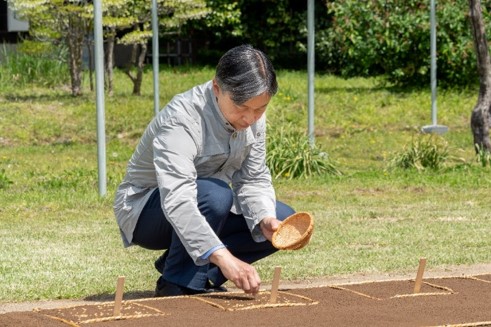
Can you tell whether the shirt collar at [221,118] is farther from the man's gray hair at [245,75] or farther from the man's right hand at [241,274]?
the man's right hand at [241,274]

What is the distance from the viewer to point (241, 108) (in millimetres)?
5137

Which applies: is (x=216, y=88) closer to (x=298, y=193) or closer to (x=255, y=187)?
(x=255, y=187)

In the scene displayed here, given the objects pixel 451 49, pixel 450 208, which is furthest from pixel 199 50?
pixel 450 208

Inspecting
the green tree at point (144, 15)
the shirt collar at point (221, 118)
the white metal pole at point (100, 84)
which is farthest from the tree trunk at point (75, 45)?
the shirt collar at point (221, 118)

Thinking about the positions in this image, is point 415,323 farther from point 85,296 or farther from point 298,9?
point 298,9

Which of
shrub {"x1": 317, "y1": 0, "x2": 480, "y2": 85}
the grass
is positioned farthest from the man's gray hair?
shrub {"x1": 317, "y1": 0, "x2": 480, "y2": 85}

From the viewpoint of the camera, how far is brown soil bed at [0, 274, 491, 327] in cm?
494

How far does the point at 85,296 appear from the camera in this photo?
242 inches

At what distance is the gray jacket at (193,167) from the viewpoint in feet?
16.6

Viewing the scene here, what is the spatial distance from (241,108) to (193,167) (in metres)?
0.36

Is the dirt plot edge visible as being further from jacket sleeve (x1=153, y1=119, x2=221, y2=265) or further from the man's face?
the man's face

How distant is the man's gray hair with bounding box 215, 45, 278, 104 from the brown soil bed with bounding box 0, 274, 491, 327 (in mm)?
997

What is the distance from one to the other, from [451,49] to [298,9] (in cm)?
823

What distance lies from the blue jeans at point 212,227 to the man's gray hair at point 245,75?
58cm
